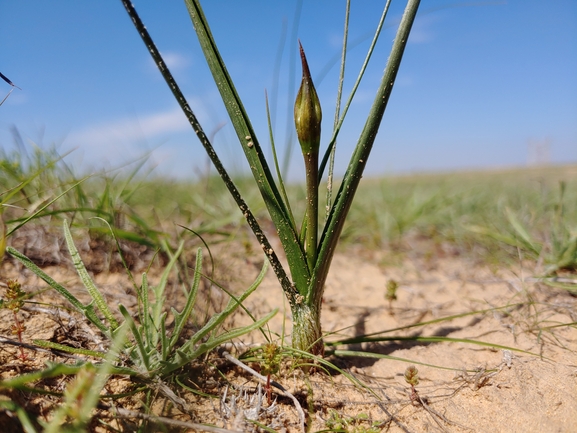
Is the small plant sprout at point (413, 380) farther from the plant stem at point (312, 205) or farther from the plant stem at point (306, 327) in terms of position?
the plant stem at point (312, 205)

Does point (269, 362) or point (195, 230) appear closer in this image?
point (269, 362)

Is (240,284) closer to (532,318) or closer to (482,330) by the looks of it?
(482,330)

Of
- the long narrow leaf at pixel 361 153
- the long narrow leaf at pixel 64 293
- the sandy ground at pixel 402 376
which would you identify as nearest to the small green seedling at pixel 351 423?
the sandy ground at pixel 402 376

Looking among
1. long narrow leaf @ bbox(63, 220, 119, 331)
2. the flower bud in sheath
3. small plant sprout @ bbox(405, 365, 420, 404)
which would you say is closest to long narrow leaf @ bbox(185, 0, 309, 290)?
the flower bud in sheath

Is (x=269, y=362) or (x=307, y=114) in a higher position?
(x=307, y=114)

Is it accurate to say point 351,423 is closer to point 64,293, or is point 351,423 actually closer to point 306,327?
point 306,327

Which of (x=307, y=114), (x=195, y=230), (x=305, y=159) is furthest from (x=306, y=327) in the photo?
(x=195, y=230)
